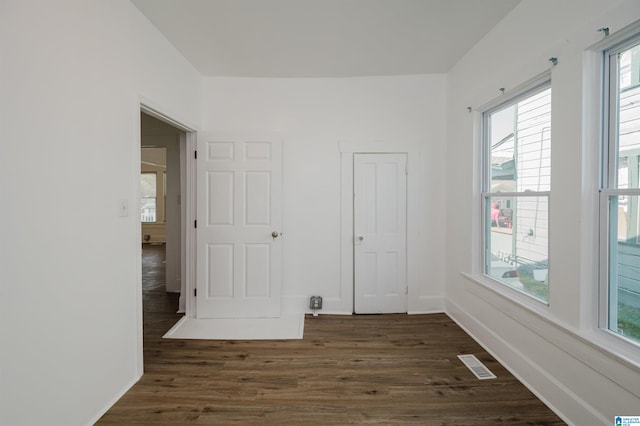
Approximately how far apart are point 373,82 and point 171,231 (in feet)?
11.3

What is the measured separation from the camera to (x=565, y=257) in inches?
68.6

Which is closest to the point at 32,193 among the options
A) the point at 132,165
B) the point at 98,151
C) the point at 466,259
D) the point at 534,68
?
the point at 98,151

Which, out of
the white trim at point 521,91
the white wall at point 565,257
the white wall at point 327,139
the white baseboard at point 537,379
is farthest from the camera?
the white wall at point 327,139

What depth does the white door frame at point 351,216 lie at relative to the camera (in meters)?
3.31

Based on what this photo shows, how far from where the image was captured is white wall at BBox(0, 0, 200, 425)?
1.27 meters

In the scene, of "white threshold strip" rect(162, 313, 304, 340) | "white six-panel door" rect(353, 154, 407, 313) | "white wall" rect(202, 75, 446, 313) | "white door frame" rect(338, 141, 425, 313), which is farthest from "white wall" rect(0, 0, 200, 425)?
"white six-panel door" rect(353, 154, 407, 313)

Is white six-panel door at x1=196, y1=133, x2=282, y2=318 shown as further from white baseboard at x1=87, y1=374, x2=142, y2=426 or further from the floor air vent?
the floor air vent

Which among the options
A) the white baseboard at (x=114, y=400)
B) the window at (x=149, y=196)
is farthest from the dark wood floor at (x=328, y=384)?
the window at (x=149, y=196)

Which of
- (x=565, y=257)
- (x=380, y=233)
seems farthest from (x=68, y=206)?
(x=565, y=257)

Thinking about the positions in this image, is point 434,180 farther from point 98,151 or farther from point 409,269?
point 98,151

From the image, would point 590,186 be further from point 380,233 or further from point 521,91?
point 380,233

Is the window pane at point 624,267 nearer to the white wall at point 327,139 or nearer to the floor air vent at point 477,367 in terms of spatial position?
the floor air vent at point 477,367

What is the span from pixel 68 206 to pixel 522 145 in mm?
3110

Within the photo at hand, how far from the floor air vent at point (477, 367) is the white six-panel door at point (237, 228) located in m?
1.91
